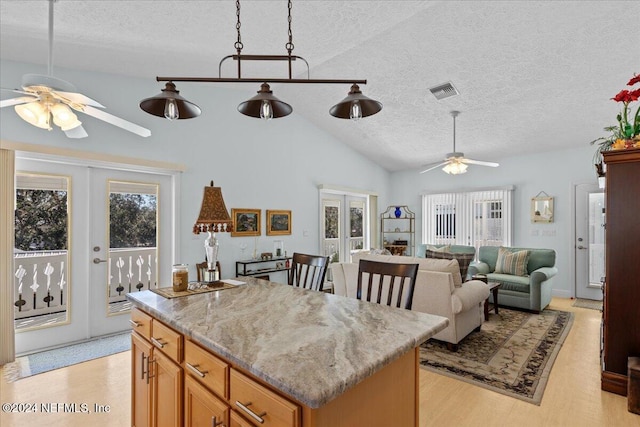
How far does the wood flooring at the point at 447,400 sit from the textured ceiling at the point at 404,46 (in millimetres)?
2847

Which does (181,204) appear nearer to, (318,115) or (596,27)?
(318,115)

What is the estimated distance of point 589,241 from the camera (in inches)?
220

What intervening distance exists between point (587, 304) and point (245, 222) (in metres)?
5.64

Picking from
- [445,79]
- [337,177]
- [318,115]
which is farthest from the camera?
[337,177]

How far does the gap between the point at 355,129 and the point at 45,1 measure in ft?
14.9

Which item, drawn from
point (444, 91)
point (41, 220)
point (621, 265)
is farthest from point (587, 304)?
point (41, 220)

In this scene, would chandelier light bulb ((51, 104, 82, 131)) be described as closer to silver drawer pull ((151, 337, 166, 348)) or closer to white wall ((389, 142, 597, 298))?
silver drawer pull ((151, 337, 166, 348))

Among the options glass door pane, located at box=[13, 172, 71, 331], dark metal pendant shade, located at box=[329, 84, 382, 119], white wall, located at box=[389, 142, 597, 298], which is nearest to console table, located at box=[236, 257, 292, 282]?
glass door pane, located at box=[13, 172, 71, 331]

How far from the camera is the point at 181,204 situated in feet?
14.2

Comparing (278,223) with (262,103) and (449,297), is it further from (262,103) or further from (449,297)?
(262,103)

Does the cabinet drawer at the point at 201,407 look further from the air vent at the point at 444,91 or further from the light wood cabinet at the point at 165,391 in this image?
the air vent at the point at 444,91

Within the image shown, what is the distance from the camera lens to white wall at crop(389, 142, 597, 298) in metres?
5.73

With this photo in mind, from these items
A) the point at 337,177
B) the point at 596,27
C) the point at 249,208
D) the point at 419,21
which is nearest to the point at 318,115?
the point at 337,177

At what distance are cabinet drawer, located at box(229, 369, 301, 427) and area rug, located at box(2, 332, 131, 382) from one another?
2.92 m
